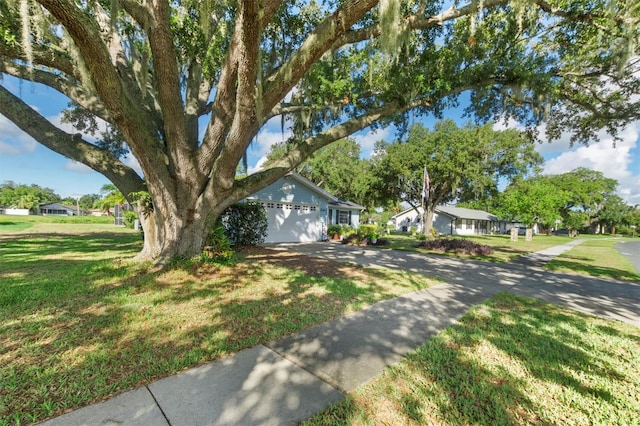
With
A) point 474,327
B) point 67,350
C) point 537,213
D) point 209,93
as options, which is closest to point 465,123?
point 537,213

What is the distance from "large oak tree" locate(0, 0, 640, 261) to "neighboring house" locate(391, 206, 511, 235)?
2561 cm

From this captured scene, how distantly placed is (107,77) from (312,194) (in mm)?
11850

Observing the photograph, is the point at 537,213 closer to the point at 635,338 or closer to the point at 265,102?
the point at 635,338

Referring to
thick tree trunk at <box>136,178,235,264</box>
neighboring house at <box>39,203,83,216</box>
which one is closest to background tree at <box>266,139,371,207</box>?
thick tree trunk at <box>136,178,235,264</box>

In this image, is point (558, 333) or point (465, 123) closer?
point (558, 333)

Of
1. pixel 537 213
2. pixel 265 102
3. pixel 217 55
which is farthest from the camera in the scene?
pixel 537 213

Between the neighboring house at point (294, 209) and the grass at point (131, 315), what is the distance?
714cm

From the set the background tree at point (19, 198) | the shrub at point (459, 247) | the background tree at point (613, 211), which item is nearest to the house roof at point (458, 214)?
the shrub at point (459, 247)

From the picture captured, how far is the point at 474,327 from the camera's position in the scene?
352 centimetres

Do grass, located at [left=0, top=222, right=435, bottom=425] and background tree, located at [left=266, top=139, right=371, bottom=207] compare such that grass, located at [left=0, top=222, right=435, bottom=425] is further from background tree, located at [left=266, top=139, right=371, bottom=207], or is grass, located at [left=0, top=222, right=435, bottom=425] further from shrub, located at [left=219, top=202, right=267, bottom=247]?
background tree, located at [left=266, top=139, right=371, bottom=207]

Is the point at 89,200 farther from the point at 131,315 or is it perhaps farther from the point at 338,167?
the point at 131,315

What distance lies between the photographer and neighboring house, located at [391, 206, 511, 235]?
114 feet

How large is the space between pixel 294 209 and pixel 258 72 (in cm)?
1052

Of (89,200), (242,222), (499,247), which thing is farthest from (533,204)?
(89,200)
